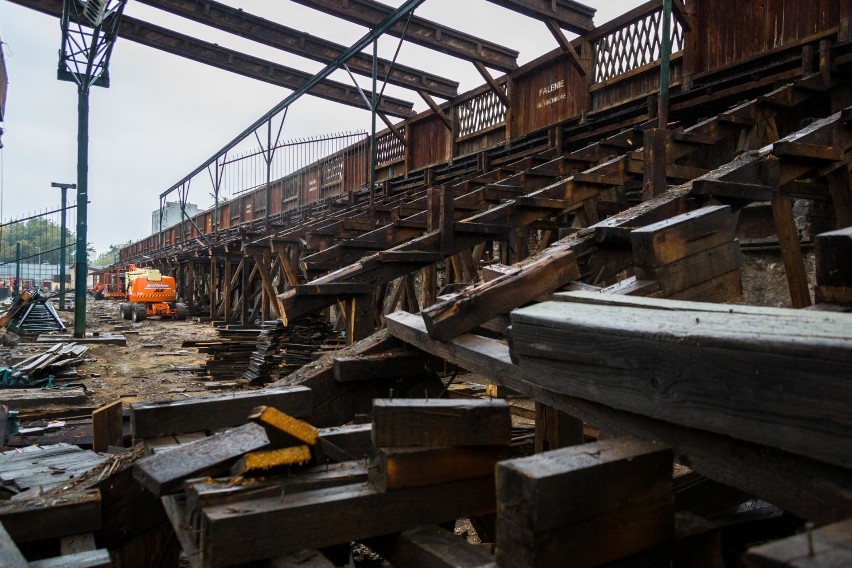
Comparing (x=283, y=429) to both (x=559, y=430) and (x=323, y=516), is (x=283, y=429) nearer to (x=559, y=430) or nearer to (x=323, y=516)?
(x=323, y=516)

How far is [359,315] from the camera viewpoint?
600 centimetres

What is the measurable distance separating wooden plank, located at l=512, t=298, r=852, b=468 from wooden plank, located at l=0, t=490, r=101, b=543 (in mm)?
2066

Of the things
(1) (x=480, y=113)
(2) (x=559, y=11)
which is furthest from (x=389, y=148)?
(2) (x=559, y=11)

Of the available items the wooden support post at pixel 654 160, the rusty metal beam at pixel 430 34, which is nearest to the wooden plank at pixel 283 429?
the wooden support post at pixel 654 160

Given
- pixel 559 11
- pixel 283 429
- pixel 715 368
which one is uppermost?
pixel 559 11

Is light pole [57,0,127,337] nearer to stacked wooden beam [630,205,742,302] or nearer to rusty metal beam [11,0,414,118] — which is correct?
rusty metal beam [11,0,414,118]

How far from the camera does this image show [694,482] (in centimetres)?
225

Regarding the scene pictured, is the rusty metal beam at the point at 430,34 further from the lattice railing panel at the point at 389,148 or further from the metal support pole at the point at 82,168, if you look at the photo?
the metal support pole at the point at 82,168

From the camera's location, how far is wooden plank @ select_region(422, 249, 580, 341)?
267 cm

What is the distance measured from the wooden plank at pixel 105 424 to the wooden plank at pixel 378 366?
2.37 meters

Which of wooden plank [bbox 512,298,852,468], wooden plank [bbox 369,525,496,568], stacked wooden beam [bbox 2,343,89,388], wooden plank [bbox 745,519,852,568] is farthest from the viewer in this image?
stacked wooden beam [bbox 2,343,89,388]

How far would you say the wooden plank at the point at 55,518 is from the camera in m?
2.49

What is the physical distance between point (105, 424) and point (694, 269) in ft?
14.6

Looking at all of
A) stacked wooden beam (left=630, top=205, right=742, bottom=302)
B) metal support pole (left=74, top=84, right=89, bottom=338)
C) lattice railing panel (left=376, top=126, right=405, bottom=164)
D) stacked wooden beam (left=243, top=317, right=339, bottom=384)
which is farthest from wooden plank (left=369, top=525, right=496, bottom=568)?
lattice railing panel (left=376, top=126, right=405, bottom=164)
